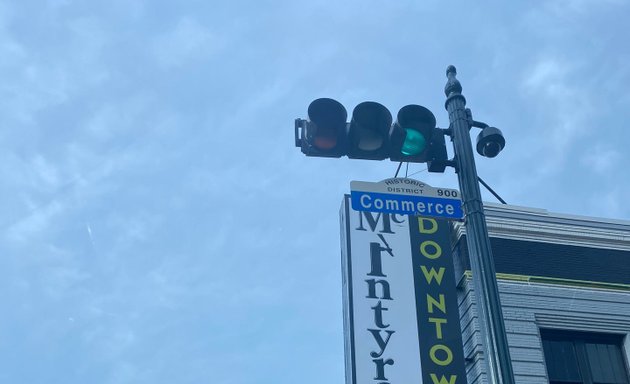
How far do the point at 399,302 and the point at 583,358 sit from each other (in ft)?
13.4

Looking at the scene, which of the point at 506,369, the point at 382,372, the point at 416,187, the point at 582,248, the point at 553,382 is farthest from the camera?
the point at 582,248

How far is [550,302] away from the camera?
1709cm

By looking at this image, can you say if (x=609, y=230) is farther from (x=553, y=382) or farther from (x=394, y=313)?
(x=394, y=313)

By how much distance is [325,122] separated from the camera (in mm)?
9016

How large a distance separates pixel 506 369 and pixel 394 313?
A: 27.4ft

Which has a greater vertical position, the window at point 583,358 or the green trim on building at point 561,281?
the green trim on building at point 561,281

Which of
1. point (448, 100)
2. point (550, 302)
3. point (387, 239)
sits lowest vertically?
point (448, 100)

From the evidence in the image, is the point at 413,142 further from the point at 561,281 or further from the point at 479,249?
A: the point at 561,281

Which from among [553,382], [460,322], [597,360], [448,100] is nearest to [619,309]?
[597,360]

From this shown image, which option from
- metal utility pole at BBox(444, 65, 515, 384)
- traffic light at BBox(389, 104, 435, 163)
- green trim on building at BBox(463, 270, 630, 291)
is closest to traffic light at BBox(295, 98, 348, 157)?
traffic light at BBox(389, 104, 435, 163)

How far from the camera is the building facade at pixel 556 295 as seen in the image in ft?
53.7

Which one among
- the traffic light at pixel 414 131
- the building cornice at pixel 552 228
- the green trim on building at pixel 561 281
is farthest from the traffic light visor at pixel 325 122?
the building cornice at pixel 552 228

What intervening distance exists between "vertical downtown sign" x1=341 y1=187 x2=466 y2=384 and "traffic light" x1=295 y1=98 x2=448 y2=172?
5766 millimetres

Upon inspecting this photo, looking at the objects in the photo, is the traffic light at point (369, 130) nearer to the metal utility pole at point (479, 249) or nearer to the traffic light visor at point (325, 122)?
the traffic light visor at point (325, 122)
